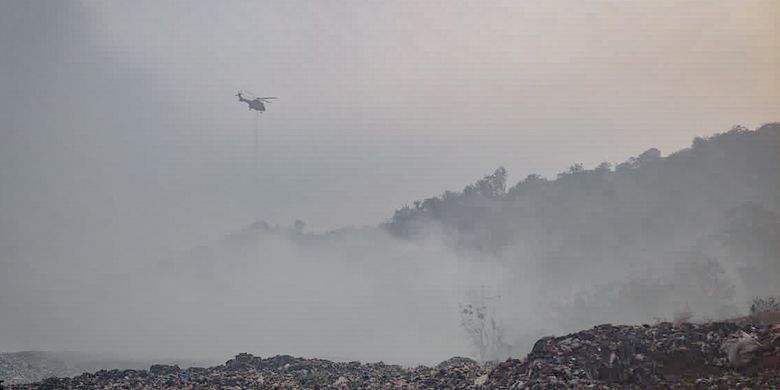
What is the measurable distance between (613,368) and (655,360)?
A: 1.20 metres

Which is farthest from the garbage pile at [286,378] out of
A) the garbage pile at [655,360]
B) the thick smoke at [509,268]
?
the thick smoke at [509,268]

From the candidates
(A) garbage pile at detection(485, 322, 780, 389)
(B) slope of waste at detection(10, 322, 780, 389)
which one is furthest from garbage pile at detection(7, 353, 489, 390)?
(A) garbage pile at detection(485, 322, 780, 389)

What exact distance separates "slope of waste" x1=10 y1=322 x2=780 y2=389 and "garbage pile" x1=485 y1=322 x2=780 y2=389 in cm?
2

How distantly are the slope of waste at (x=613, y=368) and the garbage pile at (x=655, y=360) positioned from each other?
16mm

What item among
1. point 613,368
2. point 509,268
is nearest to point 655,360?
point 613,368

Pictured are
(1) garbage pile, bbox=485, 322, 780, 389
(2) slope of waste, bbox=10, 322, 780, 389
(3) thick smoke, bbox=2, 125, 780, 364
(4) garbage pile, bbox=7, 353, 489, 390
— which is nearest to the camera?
(1) garbage pile, bbox=485, 322, 780, 389

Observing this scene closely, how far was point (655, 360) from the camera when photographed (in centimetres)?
1527

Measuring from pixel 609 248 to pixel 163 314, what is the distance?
4633cm

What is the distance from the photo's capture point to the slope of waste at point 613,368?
14.0 metres

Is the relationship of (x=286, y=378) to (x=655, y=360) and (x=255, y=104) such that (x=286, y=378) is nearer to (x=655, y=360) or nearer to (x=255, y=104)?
(x=655, y=360)

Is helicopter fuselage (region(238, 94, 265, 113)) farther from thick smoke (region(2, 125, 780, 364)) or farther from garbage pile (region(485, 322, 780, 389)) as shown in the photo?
garbage pile (region(485, 322, 780, 389))

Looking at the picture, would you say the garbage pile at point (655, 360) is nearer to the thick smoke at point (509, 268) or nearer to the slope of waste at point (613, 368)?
the slope of waste at point (613, 368)

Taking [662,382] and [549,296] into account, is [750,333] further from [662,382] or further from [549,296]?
[549,296]

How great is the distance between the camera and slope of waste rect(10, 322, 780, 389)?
14.0 metres
